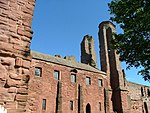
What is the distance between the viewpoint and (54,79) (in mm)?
24547

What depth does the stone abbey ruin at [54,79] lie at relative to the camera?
3982mm

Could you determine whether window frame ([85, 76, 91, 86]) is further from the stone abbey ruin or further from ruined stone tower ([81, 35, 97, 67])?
ruined stone tower ([81, 35, 97, 67])

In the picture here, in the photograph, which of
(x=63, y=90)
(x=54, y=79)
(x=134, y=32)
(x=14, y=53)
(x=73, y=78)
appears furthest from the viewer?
(x=73, y=78)

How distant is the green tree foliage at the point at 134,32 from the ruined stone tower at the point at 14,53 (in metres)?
8.05

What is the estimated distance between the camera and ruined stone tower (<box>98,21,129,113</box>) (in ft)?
95.7

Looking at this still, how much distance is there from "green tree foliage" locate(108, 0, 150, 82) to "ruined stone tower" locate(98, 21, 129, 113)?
58.0 ft

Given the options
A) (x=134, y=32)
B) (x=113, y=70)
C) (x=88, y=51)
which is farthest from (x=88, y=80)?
(x=134, y=32)

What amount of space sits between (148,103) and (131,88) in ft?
18.3

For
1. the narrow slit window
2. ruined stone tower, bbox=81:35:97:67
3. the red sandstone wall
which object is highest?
ruined stone tower, bbox=81:35:97:67

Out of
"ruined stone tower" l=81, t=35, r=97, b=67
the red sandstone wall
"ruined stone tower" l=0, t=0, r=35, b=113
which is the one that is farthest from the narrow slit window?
"ruined stone tower" l=0, t=0, r=35, b=113

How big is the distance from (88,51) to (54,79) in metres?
14.7

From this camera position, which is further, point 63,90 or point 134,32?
point 63,90

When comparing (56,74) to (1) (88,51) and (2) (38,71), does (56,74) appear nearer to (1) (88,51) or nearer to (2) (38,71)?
(2) (38,71)

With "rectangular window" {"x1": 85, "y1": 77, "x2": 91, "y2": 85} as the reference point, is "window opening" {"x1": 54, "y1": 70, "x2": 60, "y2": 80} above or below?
above
